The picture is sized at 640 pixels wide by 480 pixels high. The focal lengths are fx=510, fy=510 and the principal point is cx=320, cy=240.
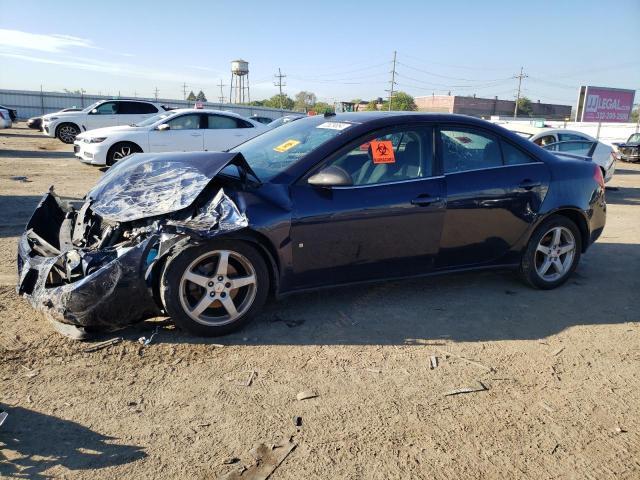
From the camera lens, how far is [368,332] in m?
3.86

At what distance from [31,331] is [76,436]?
139 cm

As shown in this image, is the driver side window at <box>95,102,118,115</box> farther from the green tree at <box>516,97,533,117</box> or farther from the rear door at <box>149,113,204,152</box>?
the green tree at <box>516,97,533,117</box>

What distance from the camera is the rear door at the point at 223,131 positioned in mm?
→ 12938

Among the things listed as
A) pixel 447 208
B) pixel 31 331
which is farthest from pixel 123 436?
pixel 447 208

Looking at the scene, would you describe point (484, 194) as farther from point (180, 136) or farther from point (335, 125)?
point (180, 136)

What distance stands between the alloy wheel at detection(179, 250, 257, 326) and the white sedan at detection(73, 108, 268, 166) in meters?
8.45

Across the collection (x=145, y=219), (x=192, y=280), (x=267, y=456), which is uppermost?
(x=145, y=219)

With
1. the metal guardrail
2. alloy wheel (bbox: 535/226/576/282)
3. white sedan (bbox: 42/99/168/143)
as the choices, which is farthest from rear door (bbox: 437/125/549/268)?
the metal guardrail

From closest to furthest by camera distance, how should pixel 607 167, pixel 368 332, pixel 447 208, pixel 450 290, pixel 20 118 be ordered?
pixel 368 332
pixel 447 208
pixel 450 290
pixel 607 167
pixel 20 118

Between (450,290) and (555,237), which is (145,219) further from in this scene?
(555,237)

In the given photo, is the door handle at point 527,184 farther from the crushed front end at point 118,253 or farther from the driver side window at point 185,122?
the driver side window at point 185,122

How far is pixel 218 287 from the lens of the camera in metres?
3.61

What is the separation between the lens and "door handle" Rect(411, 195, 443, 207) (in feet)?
13.7

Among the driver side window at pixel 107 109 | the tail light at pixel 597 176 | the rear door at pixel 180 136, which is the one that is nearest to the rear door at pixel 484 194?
the tail light at pixel 597 176
